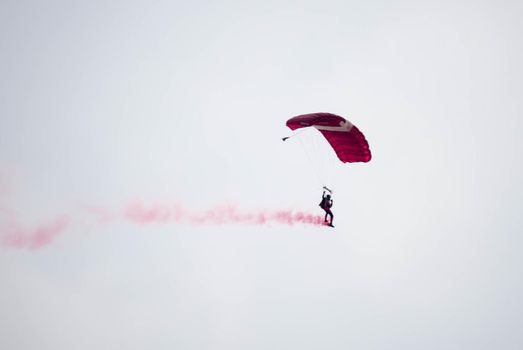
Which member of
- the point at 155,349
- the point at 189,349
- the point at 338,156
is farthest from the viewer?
the point at 189,349

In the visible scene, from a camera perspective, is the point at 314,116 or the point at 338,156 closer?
the point at 314,116

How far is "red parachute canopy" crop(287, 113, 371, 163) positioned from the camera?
24.6m

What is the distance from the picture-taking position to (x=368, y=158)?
26.0 m

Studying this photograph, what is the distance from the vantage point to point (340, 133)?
83.3 ft

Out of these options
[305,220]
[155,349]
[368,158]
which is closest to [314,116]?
[368,158]

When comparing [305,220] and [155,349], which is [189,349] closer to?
[155,349]

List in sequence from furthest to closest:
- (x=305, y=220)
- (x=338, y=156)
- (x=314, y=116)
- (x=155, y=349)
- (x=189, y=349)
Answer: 1. (x=189, y=349)
2. (x=155, y=349)
3. (x=305, y=220)
4. (x=338, y=156)
5. (x=314, y=116)

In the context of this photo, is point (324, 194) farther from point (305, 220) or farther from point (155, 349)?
point (155, 349)

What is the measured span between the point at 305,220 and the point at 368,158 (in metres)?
4.55

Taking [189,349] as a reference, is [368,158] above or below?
above

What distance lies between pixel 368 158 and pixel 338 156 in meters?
1.33

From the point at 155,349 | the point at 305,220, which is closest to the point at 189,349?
the point at 155,349

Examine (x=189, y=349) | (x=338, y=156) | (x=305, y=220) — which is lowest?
(x=189, y=349)

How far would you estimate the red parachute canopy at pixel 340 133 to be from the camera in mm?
24594
